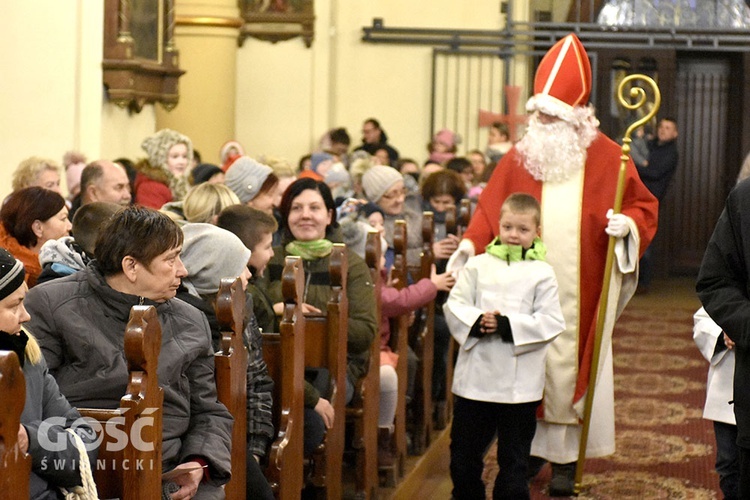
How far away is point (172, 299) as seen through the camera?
11.0 ft

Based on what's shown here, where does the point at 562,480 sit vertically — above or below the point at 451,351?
below

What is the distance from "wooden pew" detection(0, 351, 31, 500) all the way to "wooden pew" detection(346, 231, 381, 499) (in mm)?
3051

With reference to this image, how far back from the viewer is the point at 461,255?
567 cm

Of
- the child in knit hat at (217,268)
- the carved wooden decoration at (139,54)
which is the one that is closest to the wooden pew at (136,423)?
the child in knit hat at (217,268)

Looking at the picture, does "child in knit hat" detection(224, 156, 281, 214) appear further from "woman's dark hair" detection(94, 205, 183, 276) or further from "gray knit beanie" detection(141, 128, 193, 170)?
"woman's dark hair" detection(94, 205, 183, 276)

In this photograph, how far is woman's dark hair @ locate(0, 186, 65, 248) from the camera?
4.80 meters

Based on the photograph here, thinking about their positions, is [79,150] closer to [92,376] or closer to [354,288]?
A: [354,288]

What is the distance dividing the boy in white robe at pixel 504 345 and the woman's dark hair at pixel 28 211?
1628 mm

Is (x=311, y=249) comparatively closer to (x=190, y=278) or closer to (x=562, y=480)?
(x=190, y=278)

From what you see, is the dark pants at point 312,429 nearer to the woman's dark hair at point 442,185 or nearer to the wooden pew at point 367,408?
the wooden pew at point 367,408

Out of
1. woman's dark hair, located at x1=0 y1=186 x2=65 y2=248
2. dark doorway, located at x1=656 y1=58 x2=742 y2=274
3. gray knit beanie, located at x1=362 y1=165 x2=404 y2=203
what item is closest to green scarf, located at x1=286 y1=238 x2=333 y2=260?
woman's dark hair, located at x1=0 y1=186 x2=65 y2=248

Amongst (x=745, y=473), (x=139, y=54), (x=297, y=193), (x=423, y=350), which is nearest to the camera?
(x=745, y=473)

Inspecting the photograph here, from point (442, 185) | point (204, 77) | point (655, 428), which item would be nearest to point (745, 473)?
point (655, 428)

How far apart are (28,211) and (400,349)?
198 cm
